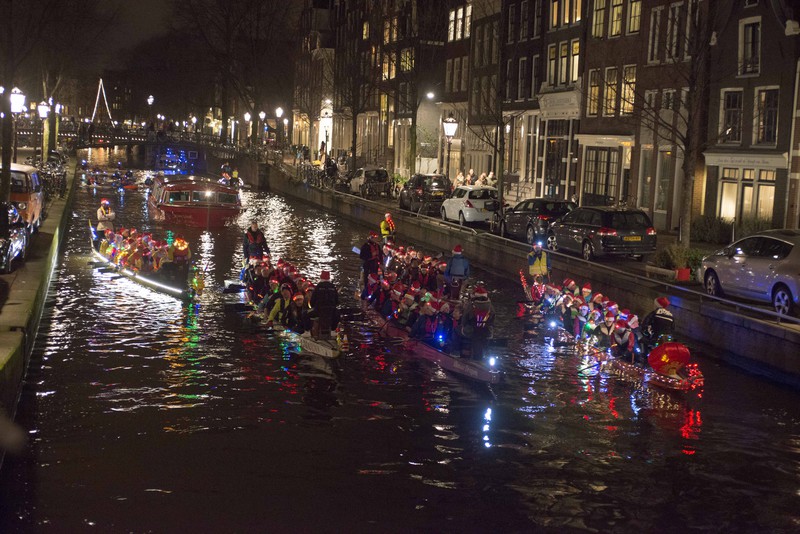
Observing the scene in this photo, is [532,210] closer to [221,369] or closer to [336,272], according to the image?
[336,272]

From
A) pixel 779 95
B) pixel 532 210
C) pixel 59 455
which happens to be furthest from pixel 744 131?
pixel 59 455

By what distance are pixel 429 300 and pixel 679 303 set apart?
5.71 meters

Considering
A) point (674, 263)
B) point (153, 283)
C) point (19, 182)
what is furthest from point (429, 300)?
point (19, 182)

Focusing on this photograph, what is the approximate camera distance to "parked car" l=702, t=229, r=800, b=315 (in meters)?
20.1

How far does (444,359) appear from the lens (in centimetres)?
1888

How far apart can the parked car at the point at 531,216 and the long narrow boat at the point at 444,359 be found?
1244 cm

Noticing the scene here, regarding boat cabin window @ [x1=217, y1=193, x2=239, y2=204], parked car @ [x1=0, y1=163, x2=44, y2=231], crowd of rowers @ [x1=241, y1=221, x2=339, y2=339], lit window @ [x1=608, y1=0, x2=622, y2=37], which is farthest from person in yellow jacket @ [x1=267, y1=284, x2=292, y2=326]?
lit window @ [x1=608, y1=0, x2=622, y2=37]

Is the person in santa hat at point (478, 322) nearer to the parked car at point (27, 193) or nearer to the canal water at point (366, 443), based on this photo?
the canal water at point (366, 443)

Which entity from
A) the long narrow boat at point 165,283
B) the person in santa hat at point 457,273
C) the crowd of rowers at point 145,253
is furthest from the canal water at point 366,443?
the crowd of rowers at point 145,253

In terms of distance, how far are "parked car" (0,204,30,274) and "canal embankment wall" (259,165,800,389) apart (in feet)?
44.4

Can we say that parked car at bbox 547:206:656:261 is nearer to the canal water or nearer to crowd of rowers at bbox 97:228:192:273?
the canal water

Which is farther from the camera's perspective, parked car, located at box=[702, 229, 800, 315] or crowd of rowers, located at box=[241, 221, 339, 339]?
parked car, located at box=[702, 229, 800, 315]

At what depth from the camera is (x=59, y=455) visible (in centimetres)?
1358

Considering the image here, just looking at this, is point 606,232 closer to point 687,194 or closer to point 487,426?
point 687,194
